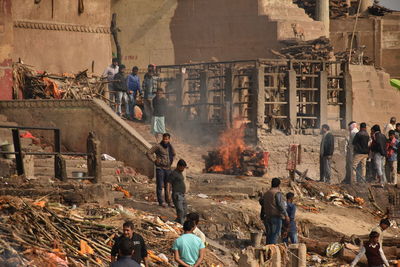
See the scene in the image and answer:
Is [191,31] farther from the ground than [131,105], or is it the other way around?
[191,31]

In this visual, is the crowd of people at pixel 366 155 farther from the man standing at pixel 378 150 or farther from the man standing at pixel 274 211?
the man standing at pixel 274 211

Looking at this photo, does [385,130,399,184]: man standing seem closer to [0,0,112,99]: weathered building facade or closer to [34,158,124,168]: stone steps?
[34,158,124,168]: stone steps

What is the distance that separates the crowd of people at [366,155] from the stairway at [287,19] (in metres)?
8.95

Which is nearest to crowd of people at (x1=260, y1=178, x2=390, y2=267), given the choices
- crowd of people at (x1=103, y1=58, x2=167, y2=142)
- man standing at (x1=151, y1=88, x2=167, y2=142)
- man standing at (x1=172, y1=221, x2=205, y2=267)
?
man standing at (x1=172, y1=221, x2=205, y2=267)

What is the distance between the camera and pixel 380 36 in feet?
149

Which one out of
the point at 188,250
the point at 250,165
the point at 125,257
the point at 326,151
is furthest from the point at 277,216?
the point at 250,165

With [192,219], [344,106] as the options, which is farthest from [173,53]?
[192,219]

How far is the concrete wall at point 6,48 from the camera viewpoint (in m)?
25.7

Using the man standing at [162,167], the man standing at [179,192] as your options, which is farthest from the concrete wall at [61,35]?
the man standing at [179,192]

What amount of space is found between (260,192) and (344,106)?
10.1 meters

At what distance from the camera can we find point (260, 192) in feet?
79.8

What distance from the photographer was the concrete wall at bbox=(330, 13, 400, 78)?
45094 mm

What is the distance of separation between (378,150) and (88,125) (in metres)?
7.01

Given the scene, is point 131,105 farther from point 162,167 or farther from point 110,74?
point 162,167
